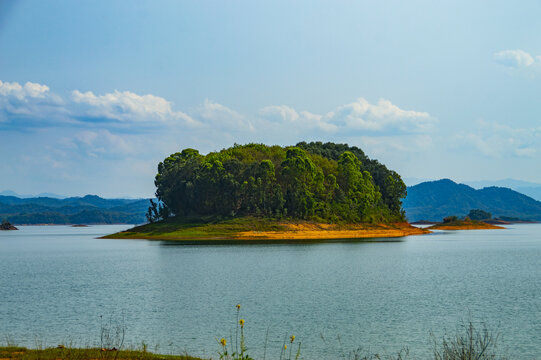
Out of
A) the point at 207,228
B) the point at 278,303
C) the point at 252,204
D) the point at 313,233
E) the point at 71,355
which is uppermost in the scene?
the point at 252,204

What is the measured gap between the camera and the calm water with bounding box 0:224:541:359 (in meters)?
33.2

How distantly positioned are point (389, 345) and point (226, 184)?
145368 mm

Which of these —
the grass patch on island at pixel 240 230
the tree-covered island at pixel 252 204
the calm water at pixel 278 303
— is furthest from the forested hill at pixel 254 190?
the calm water at pixel 278 303

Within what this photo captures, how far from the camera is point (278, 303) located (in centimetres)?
4612

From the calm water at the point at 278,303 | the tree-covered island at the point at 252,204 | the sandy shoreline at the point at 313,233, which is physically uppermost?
the tree-covered island at the point at 252,204

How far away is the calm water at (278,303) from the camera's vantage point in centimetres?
3316

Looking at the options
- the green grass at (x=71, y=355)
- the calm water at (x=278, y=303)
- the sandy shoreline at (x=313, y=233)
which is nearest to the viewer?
the green grass at (x=71, y=355)

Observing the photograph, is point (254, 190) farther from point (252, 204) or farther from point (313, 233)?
point (313, 233)

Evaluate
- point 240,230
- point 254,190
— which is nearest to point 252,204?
point 254,190

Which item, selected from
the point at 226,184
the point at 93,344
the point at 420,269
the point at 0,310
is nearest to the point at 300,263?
the point at 420,269

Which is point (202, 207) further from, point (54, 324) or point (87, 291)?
point (54, 324)

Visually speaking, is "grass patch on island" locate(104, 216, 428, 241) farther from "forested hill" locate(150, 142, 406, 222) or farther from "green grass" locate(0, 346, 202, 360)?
"green grass" locate(0, 346, 202, 360)

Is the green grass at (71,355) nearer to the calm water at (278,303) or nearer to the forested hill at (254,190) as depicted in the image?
the calm water at (278,303)

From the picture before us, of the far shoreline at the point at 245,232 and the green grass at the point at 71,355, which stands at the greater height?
the far shoreline at the point at 245,232
